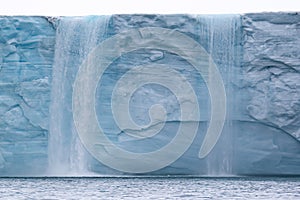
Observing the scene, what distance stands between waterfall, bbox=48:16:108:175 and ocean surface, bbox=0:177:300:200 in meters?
1.33

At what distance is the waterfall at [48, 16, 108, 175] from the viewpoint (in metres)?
21.5

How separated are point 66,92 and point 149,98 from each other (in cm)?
197

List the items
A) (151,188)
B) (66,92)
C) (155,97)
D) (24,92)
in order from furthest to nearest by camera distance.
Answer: (66,92) → (24,92) → (155,97) → (151,188)

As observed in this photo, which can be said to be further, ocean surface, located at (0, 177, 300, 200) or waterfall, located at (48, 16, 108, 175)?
waterfall, located at (48, 16, 108, 175)

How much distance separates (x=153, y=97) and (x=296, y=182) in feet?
12.4

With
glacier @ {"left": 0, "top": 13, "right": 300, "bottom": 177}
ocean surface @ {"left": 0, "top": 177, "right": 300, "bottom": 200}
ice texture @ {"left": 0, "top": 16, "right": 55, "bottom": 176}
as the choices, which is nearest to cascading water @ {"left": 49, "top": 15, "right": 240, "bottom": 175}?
glacier @ {"left": 0, "top": 13, "right": 300, "bottom": 177}

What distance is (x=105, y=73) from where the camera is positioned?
21.2 meters

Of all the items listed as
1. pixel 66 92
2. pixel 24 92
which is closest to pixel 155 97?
pixel 66 92

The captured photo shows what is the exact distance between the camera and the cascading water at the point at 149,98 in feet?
68.0

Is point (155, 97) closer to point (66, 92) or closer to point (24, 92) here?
point (66, 92)

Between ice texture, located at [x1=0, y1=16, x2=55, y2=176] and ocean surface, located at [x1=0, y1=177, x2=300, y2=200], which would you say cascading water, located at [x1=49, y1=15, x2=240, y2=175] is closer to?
ice texture, located at [x1=0, y1=16, x2=55, y2=176]

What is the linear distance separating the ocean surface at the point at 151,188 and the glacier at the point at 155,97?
2.63 feet

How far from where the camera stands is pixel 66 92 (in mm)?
21656

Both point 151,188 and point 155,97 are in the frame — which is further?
point 155,97
